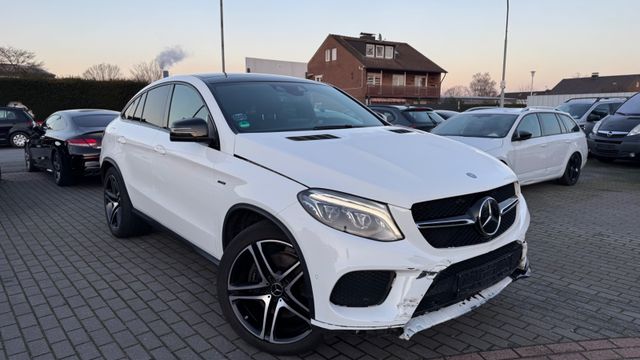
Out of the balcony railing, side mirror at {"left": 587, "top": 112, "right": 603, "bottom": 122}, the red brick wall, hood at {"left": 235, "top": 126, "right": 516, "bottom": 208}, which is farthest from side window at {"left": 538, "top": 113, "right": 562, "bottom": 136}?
the balcony railing

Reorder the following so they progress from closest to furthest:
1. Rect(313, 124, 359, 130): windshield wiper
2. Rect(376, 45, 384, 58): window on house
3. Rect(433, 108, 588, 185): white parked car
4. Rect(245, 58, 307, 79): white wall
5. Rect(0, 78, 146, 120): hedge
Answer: Rect(313, 124, 359, 130): windshield wiper
Rect(433, 108, 588, 185): white parked car
Rect(0, 78, 146, 120): hedge
Rect(245, 58, 307, 79): white wall
Rect(376, 45, 384, 58): window on house

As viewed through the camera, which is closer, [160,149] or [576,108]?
[160,149]

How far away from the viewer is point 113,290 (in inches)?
155

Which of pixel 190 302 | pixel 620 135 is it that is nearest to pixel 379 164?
pixel 190 302

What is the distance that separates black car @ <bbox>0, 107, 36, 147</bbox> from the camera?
17.5 meters

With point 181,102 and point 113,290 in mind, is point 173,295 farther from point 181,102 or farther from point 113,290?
point 181,102

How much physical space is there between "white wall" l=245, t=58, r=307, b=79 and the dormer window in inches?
753

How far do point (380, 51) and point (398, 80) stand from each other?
3.79 meters

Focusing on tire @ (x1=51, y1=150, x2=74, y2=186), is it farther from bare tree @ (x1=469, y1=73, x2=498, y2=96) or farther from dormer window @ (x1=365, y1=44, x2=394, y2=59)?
bare tree @ (x1=469, y1=73, x2=498, y2=96)

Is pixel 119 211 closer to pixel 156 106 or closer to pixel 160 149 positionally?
pixel 156 106

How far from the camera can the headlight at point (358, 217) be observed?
2.44 m

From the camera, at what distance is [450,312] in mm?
2645

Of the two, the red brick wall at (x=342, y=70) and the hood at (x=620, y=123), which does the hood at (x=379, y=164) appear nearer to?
the hood at (x=620, y=123)

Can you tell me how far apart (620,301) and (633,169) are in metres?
10.1
